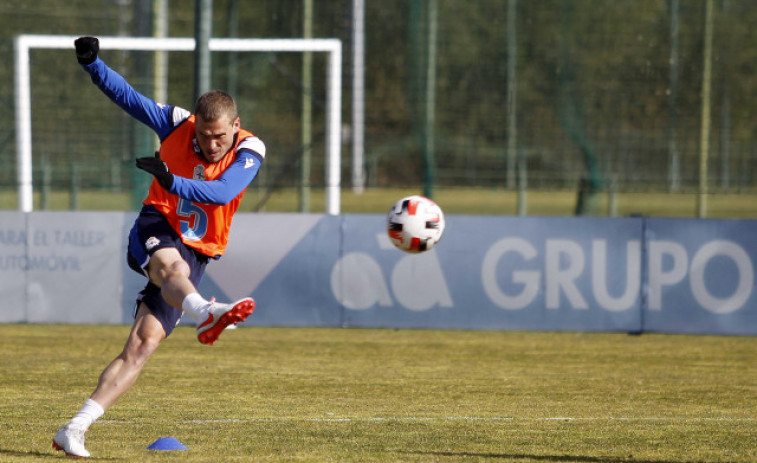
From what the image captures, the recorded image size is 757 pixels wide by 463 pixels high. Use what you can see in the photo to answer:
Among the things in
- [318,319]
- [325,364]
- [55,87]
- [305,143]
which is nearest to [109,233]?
[318,319]

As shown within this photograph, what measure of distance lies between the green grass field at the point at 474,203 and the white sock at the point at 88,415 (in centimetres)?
A: 1587

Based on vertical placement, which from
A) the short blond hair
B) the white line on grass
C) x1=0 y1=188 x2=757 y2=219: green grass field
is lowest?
x1=0 y1=188 x2=757 y2=219: green grass field

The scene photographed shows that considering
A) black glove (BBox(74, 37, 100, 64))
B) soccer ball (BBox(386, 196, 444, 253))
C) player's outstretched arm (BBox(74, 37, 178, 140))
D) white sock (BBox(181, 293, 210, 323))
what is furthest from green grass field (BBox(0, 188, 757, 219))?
white sock (BBox(181, 293, 210, 323))

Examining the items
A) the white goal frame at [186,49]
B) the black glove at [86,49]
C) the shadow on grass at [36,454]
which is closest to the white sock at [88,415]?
the shadow on grass at [36,454]

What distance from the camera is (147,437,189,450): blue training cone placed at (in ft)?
22.4

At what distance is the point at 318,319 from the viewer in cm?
1447

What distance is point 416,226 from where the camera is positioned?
9.71 metres

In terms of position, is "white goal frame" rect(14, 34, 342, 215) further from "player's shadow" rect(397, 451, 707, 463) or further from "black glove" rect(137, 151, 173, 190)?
"black glove" rect(137, 151, 173, 190)

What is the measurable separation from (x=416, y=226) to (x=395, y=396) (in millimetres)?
1433

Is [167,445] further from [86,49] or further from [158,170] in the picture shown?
[86,49]

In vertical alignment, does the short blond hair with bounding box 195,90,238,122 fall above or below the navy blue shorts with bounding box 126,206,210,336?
above

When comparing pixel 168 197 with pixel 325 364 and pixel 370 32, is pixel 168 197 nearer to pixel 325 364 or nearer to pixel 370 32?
pixel 325 364

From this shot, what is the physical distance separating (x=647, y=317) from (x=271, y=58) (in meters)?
9.07

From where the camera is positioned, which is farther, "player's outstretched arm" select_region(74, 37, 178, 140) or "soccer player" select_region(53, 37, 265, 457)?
"player's outstretched arm" select_region(74, 37, 178, 140)
